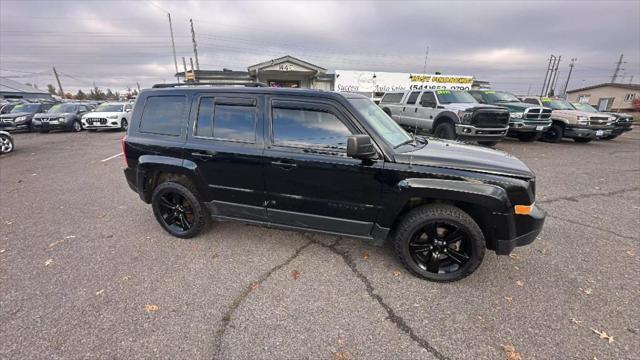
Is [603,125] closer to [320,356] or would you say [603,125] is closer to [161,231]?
[320,356]

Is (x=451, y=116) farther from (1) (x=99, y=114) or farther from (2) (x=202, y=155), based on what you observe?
(1) (x=99, y=114)

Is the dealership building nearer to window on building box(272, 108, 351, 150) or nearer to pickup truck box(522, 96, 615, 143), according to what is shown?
pickup truck box(522, 96, 615, 143)

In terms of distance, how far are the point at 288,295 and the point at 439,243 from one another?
1.59 metres

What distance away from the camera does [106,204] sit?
4797 millimetres

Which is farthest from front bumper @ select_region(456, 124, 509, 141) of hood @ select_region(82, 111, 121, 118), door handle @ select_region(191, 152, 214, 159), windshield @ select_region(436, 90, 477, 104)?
hood @ select_region(82, 111, 121, 118)

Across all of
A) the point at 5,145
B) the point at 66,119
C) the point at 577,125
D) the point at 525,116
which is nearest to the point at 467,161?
the point at 525,116

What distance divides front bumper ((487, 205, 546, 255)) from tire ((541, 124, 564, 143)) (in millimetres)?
11753

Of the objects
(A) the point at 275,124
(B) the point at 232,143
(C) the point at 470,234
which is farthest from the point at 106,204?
(C) the point at 470,234

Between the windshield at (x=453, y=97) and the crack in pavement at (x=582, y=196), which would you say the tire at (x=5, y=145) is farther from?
the crack in pavement at (x=582, y=196)

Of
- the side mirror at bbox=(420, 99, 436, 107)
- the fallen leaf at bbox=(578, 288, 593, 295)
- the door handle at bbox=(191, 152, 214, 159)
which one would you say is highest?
the side mirror at bbox=(420, 99, 436, 107)

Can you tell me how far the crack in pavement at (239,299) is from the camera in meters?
2.11

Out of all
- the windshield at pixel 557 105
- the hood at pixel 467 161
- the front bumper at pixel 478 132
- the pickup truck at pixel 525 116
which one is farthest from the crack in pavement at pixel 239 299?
the windshield at pixel 557 105

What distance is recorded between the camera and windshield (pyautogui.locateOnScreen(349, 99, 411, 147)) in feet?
9.41

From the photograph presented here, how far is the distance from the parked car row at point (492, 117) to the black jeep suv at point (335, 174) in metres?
6.36
